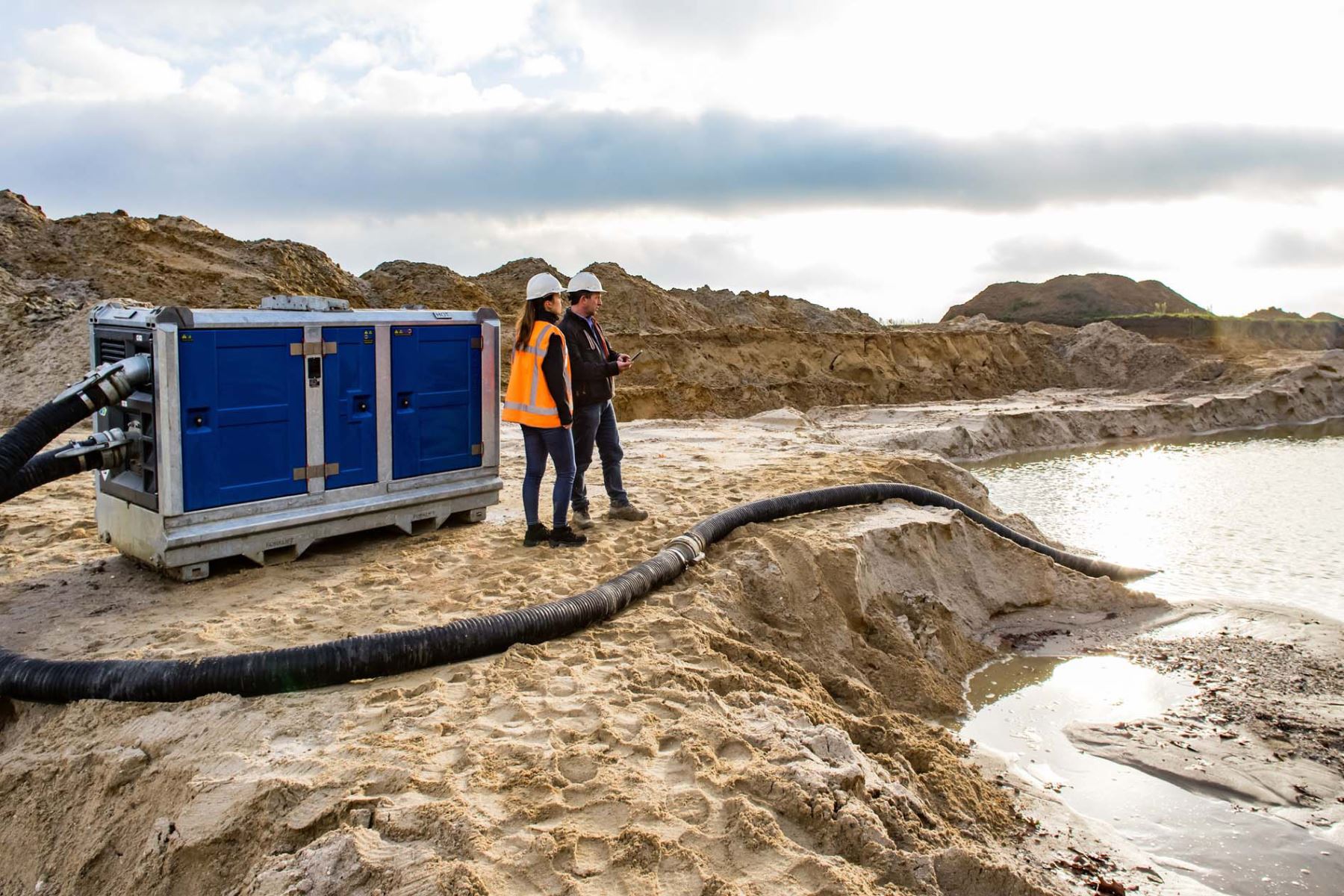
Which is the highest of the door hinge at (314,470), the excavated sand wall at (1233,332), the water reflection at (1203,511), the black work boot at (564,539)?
the excavated sand wall at (1233,332)

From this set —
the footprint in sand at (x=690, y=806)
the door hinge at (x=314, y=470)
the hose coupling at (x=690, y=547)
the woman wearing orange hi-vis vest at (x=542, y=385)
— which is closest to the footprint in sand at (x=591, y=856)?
the footprint in sand at (x=690, y=806)

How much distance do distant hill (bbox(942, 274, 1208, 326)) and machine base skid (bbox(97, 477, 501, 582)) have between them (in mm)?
46480

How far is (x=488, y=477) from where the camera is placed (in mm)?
7684

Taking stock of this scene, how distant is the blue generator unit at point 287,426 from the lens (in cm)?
596

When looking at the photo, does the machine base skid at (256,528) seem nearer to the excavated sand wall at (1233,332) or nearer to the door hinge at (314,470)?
the door hinge at (314,470)

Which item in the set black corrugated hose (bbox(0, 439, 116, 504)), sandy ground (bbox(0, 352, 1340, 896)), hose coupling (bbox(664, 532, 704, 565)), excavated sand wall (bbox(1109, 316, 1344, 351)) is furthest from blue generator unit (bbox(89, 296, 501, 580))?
excavated sand wall (bbox(1109, 316, 1344, 351))

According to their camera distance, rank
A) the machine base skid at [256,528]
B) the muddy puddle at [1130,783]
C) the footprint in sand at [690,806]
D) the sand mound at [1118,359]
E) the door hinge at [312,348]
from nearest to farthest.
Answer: the footprint in sand at [690,806] < the muddy puddle at [1130,783] < the machine base skid at [256,528] < the door hinge at [312,348] < the sand mound at [1118,359]

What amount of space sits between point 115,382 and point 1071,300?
5252cm

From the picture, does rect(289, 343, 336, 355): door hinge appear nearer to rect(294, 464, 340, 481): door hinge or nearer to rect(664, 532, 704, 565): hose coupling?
rect(294, 464, 340, 481): door hinge

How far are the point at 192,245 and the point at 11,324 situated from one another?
4967mm

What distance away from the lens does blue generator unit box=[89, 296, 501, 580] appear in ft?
19.5

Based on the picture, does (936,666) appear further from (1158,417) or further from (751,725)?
(1158,417)

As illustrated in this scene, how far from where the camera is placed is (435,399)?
7.20 m

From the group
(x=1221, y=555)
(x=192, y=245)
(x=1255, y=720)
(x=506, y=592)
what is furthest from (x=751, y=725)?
(x=192, y=245)
